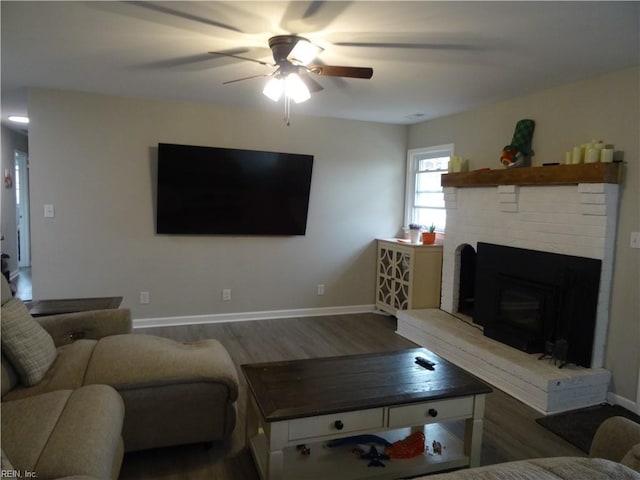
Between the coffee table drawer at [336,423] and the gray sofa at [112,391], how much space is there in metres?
0.58

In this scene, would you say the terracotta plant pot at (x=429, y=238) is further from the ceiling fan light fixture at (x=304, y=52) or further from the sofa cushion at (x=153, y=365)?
the sofa cushion at (x=153, y=365)

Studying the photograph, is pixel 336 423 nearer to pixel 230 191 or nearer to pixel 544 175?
pixel 544 175

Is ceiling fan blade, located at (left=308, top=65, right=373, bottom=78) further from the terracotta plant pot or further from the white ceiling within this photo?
the terracotta plant pot

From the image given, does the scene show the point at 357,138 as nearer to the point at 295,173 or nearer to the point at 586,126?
the point at 295,173

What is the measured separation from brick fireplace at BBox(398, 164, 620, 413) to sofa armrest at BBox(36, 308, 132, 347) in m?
2.68

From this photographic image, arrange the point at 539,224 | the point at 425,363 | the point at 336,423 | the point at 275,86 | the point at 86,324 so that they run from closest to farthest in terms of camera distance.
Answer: the point at 336,423 → the point at 425,363 → the point at 275,86 → the point at 86,324 → the point at 539,224

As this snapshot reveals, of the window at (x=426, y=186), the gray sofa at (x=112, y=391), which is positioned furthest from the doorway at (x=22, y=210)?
the window at (x=426, y=186)

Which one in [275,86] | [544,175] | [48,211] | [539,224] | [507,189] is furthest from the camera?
[48,211]

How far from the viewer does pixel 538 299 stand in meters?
3.39

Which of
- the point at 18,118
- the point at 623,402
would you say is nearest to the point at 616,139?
the point at 623,402

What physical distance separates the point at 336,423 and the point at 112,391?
107 centimetres

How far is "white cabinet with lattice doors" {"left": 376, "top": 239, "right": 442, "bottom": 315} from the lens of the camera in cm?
466

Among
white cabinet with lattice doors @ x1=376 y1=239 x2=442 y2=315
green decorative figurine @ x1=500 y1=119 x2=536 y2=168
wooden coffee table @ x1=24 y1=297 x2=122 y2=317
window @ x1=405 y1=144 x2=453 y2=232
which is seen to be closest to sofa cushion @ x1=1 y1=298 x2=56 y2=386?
wooden coffee table @ x1=24 y1=297 x2=122 y2=317

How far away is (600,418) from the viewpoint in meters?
2.84
